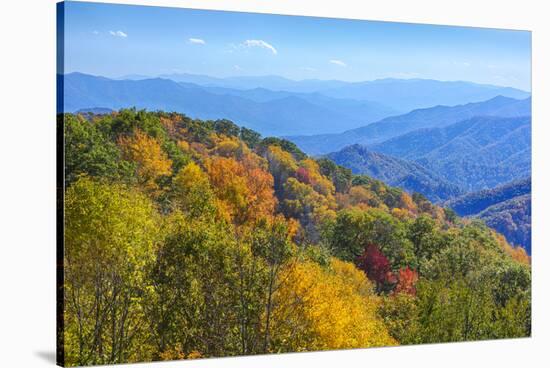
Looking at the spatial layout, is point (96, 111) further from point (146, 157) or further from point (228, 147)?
point (228, 147)

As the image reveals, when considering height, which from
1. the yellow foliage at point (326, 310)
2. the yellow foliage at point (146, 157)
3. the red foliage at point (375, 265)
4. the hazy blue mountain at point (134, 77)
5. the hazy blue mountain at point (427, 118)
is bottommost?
the yellow foliage at point (326, 310)

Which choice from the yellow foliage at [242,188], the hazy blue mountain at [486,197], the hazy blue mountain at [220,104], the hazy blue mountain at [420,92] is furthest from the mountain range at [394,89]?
the hazy blue mountain at [486,197]

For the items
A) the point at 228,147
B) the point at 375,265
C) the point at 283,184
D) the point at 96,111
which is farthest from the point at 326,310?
the point at 96,111

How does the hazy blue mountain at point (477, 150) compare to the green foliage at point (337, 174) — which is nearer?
the green foliage at point (337, 174)

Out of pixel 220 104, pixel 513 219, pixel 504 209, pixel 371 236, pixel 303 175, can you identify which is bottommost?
pixel 371 236

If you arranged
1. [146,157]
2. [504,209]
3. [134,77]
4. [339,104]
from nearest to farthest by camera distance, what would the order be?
1. [134,77]
2. [146,157]
3. [339,104]
4. [504,209]

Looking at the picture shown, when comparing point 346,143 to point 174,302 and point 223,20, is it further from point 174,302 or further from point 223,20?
point 174,302

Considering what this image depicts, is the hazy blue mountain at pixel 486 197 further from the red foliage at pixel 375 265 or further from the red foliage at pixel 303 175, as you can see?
the red foliage at pixel 303 175
